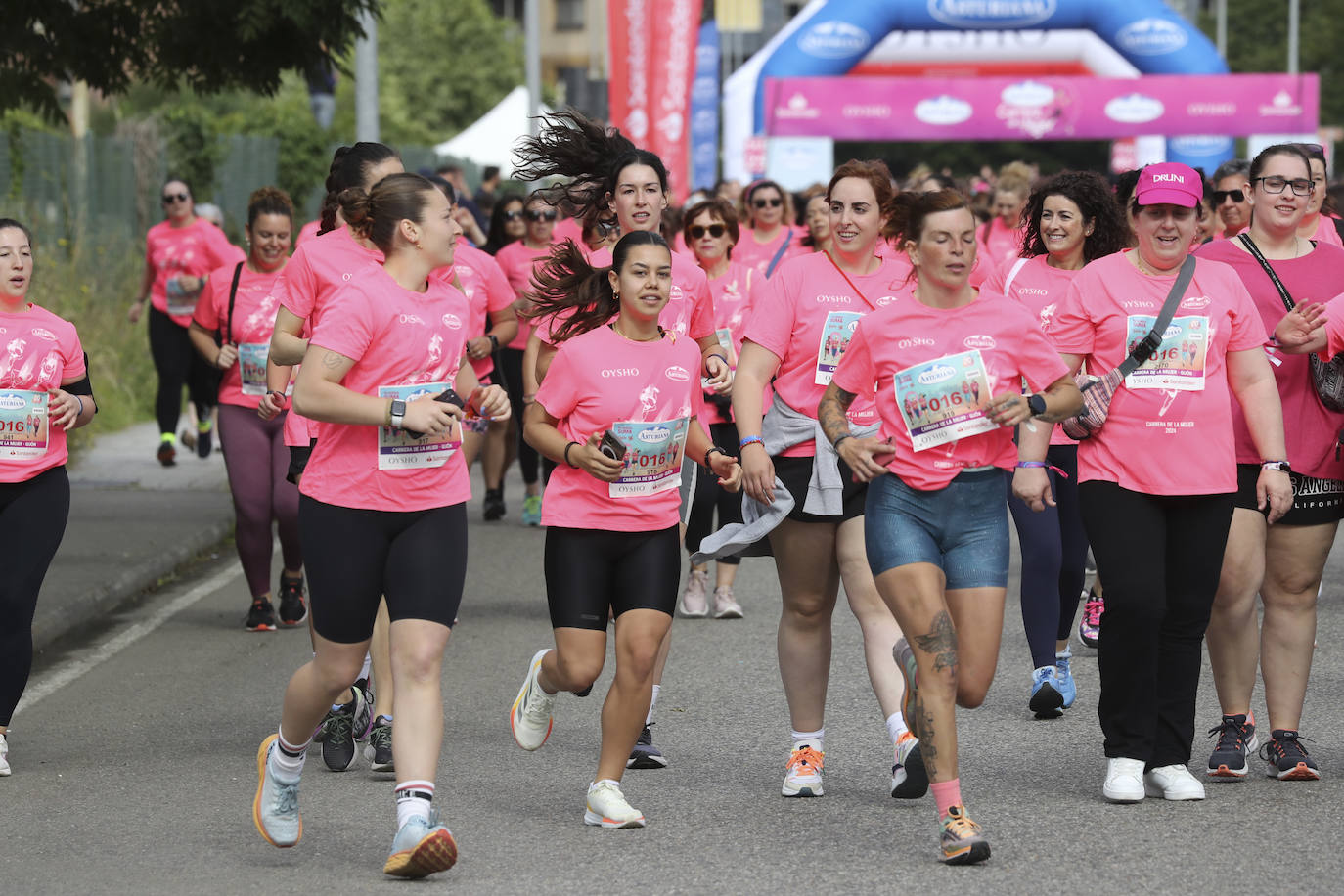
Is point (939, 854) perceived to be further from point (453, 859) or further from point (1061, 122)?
point (1061, 122)

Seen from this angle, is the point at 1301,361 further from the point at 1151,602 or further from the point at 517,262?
the point at 517,262

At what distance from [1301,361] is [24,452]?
4397 mm

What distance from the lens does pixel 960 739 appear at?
7363 mm

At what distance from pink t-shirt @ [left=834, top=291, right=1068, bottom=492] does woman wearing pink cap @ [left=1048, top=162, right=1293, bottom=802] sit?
370 millimetres

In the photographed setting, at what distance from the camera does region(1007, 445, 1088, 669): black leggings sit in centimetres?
783

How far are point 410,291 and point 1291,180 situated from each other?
9.49 feet

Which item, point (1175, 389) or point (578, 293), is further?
point (578, 293)

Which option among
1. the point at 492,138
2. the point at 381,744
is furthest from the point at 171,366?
the point at 492,138

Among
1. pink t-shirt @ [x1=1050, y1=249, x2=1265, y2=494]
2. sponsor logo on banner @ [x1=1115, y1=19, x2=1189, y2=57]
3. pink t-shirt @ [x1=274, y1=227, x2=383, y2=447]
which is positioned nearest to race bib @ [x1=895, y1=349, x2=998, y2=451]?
pink t-shirt @ [x1=1050, y1=249, x2=1265, y2=494]

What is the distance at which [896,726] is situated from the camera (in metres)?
6.45

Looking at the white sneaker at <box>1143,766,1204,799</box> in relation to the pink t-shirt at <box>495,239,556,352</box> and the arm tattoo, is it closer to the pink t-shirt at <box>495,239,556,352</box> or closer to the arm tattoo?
the arm tattoo

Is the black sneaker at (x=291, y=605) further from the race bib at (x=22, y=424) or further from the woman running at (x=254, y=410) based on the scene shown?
the race bib at (x=22, y=424)

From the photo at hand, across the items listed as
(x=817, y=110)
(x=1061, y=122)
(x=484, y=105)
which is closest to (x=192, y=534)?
(x=817, y=110)

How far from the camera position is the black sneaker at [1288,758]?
21.7ft
